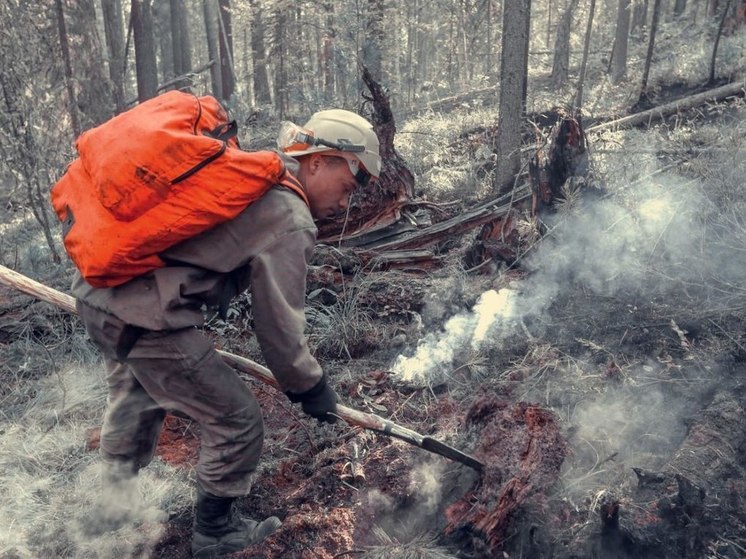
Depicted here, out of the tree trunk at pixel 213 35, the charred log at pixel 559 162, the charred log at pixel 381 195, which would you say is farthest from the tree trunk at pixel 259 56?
the charred log at pixel 559 162

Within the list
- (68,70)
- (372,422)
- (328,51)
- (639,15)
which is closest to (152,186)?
(372,422)

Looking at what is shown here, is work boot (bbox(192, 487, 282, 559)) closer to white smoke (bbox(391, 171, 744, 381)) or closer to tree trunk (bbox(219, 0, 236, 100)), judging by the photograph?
white smoke (bbox(391, 171, 744, 381))

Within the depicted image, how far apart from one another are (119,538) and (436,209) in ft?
14.8

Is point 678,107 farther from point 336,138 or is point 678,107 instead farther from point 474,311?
point 336,138

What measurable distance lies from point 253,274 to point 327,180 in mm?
586

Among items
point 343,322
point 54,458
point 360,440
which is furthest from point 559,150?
point 54,458

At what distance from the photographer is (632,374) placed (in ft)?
12.9

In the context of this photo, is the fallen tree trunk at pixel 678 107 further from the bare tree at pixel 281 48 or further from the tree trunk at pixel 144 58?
the bare tree at pixel 281 48

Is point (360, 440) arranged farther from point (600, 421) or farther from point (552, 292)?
point (552, 292)

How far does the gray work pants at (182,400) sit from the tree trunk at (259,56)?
15.2m

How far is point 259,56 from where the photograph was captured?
19.4 meters

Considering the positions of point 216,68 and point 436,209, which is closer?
point 436,209

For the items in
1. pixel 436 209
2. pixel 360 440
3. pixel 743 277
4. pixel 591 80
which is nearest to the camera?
pixel 360 440

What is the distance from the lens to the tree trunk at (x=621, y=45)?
52.3 feet
